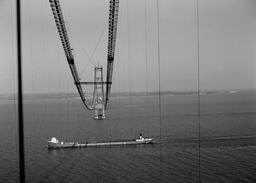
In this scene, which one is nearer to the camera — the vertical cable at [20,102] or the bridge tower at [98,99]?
the vertical cable at [20,102]

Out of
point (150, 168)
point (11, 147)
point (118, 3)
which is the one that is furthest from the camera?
point (11, 147)

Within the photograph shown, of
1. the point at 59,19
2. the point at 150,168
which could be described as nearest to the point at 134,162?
the point at 150,168

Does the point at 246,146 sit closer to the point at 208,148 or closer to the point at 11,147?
the point at 208,148

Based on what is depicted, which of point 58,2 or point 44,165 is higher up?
point 58,2

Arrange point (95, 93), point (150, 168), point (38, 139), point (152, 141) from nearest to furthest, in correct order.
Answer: point (150, 168) < point (152, 141) < point (38, 139) < point (95, 93)

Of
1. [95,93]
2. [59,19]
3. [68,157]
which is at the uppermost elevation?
[59,19]

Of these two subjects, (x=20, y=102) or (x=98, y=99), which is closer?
(x=20, y=102)

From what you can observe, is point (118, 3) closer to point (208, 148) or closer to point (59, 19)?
point (59, 19)

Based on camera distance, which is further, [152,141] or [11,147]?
[152,141]

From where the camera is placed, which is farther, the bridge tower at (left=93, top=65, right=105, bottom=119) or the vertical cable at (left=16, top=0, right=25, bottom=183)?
the bridge tower at (left=93, top=65, right=105, bottom=119)
